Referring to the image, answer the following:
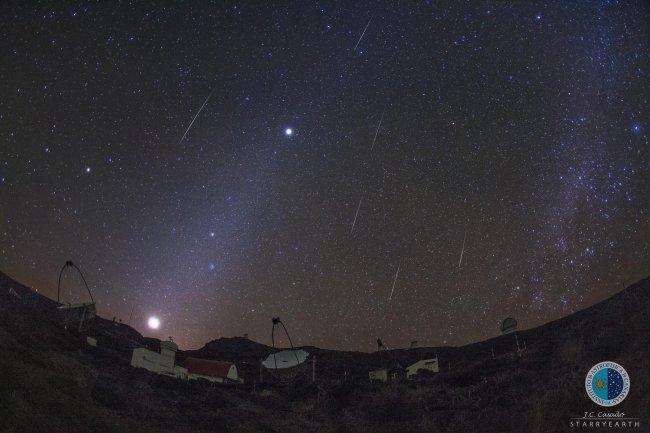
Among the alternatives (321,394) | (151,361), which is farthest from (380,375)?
(151,361)

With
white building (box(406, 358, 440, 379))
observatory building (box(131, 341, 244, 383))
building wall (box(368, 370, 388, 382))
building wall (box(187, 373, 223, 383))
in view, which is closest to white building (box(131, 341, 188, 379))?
observatory building (box(131, 341, 244, 383))

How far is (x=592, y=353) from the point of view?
3002cm

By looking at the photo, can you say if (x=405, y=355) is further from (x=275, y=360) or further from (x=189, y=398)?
(x=189, y=398)

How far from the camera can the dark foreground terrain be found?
18531mm

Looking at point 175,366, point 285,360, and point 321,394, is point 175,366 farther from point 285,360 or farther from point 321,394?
point 321,394

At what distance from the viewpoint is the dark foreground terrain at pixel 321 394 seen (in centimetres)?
1853

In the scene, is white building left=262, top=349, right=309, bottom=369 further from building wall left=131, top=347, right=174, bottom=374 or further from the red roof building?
building wall left=131, top=347, right=174, bottom=374

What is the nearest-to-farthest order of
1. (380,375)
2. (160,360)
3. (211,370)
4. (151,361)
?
(151,361) → (160,360) → (211,370) → (380,375)

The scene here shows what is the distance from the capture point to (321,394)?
135 ft

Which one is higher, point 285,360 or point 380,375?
point 285,360

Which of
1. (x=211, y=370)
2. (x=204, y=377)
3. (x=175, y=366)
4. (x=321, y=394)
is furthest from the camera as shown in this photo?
(x=211, y=370)

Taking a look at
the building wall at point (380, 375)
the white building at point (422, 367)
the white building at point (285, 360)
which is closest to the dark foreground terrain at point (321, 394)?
the white building at point (422, 367)

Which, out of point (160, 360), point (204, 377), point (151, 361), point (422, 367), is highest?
point (422, 367)

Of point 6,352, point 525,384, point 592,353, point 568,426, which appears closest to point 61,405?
point 6,352
